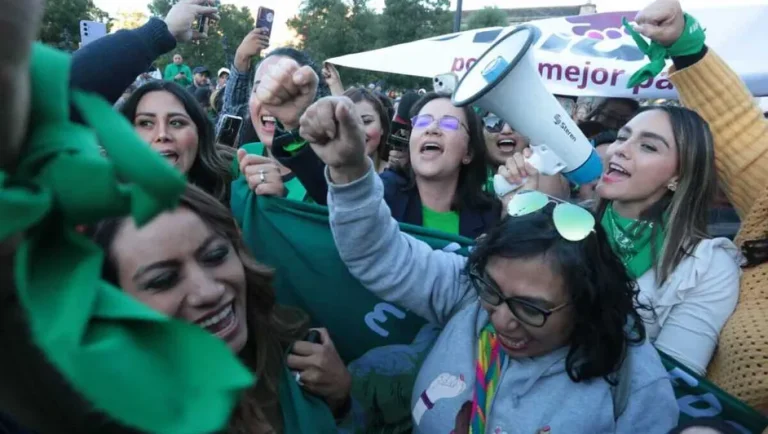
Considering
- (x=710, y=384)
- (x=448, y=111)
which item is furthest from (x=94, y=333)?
(x=448, y=111)

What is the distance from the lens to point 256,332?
5.12ft

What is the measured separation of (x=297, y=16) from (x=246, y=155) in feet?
137

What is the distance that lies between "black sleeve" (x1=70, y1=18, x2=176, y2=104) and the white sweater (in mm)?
1941

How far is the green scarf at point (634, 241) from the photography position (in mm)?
2238

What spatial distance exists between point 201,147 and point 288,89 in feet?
4.01

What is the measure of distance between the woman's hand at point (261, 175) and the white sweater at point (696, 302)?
136 centimetres

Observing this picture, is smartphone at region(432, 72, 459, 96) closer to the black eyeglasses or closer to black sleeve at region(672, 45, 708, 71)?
black sleeve at region(672, 45, 708, 71)

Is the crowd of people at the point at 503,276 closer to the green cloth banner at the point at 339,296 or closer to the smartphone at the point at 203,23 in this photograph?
the green cloth banner at the point at 339,296

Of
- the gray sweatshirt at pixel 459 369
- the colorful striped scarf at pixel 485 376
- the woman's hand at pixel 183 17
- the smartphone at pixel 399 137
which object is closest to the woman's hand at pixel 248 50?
the woman's hand at pixel 183 17

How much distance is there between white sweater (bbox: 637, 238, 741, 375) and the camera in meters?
1.98

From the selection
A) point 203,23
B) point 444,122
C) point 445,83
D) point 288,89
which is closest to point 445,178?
point 444,122

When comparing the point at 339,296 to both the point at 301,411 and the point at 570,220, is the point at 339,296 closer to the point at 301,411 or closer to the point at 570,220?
the point at 301,411

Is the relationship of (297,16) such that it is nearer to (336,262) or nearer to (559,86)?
(559,86)

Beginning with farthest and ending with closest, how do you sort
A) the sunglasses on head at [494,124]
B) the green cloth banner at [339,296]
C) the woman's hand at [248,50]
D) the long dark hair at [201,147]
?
1. the woman's hand at [248,50]
2. the sunglasses on head at [494,124]
3. the long dark hair at [201,147]
4. the green cloth banner at [339,296]
